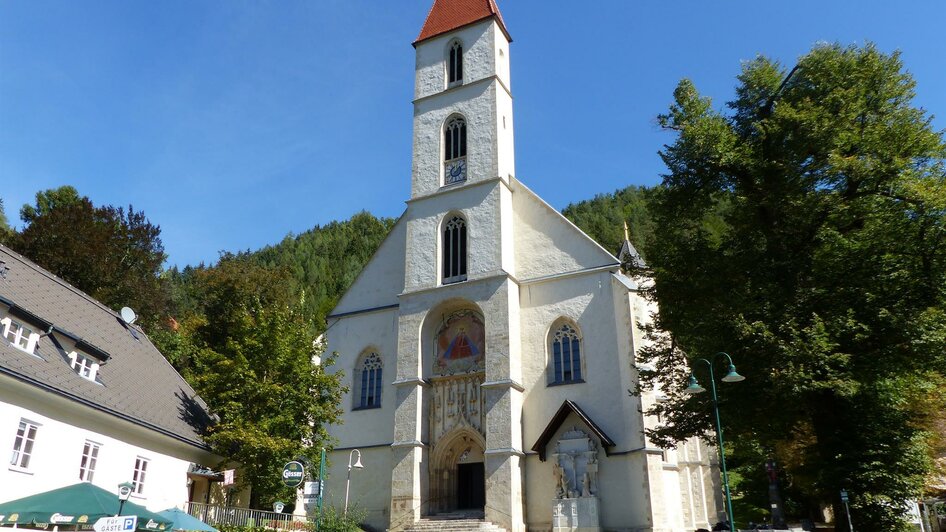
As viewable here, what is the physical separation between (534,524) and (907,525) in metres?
11.6

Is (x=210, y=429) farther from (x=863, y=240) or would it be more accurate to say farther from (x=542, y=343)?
(x=863, y=240)

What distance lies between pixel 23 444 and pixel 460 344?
1561cm

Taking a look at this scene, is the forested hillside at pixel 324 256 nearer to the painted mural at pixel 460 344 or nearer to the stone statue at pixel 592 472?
the painted mural at pixel 460 344

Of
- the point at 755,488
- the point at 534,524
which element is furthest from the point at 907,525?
the point at 755,488

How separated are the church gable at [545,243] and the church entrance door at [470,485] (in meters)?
7.77

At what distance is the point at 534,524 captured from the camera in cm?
2423

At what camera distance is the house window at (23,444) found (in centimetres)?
1488

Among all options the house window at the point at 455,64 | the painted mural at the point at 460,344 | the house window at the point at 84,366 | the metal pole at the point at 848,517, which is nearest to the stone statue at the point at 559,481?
the painted mural at the point at 460,344

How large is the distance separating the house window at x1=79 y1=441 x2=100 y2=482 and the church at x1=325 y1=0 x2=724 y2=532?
11.0 m

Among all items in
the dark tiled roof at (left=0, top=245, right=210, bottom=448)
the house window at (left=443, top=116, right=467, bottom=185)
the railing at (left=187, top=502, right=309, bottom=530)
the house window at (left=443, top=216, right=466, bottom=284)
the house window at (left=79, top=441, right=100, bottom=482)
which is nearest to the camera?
the dark tiled roof at (left=0, top=245, right=210, bottom=448)

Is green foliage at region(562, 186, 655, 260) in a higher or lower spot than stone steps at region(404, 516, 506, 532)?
higher

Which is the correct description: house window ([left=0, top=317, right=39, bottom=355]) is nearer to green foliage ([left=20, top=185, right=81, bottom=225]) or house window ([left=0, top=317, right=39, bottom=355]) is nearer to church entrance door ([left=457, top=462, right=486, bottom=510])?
church entrance door ([left=457, top=462, right=486, bottom=510])

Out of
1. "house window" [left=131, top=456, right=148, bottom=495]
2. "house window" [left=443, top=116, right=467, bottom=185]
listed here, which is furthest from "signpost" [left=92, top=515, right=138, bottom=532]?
"house window" [left=443, top=116, right=467, bottom=185]

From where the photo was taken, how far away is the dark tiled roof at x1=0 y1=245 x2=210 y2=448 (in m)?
16.1
